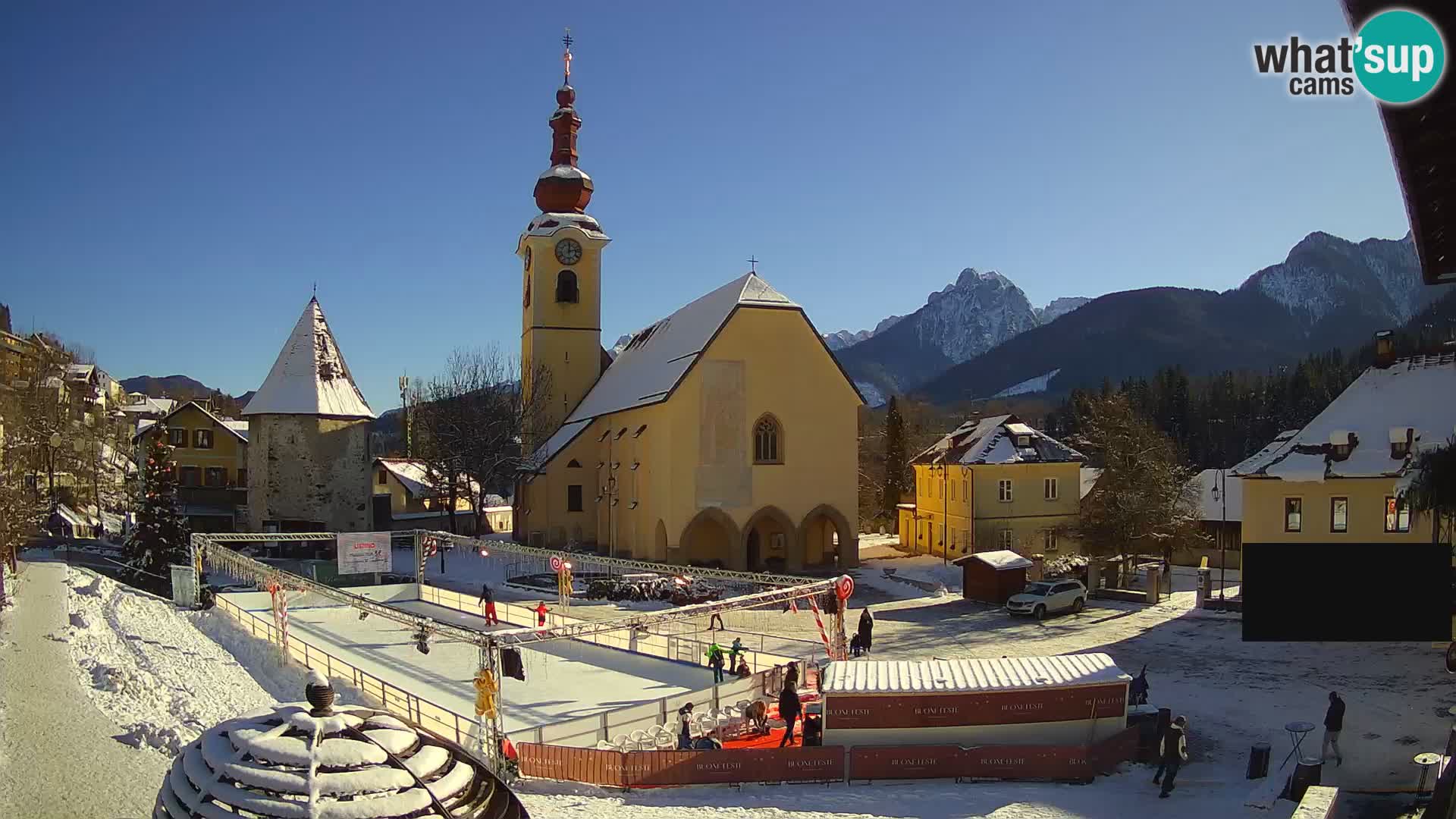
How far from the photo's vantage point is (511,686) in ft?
67.1

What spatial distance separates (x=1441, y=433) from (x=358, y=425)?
41.4 metres

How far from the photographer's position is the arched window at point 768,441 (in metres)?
38.4

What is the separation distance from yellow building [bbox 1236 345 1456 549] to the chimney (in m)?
0.42

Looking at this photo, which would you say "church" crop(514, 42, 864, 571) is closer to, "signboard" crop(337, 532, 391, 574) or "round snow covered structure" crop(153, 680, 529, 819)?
"signboard" crop(337, 532, 391, 574)

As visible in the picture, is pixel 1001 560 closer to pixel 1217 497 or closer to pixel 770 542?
pixel 770 542

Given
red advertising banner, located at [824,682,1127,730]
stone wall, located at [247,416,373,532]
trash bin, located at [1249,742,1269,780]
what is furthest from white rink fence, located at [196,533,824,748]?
stone wall, located at [247,416,373,532]

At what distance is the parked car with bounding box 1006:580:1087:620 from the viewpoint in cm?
2834

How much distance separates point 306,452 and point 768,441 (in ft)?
71.7

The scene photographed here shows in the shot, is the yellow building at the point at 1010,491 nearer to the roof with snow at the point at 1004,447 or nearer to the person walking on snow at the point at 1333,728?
the roof with snow at the point at 1004,447

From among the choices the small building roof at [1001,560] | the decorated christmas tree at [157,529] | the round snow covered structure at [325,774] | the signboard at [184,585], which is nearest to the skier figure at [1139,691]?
the small building roof at [1001,560]

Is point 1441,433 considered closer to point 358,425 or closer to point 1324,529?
point 1324,529

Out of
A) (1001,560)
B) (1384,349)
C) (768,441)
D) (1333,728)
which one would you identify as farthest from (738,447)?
(1333,728)

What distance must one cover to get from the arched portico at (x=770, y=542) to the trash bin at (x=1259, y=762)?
24209 mm

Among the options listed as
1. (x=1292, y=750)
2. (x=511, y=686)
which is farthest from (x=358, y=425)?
(x=1292, y=750)
